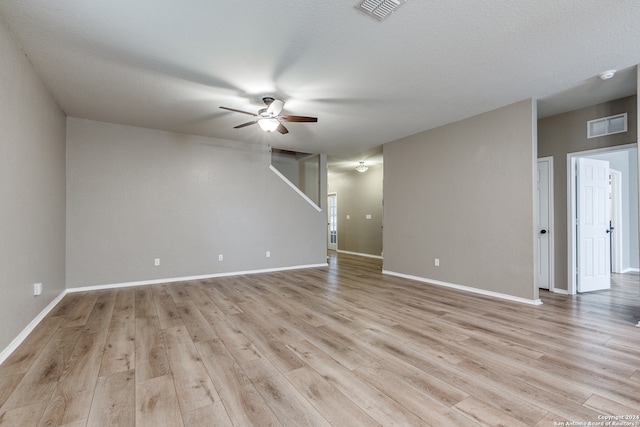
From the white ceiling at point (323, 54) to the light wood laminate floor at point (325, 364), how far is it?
273 centimetres

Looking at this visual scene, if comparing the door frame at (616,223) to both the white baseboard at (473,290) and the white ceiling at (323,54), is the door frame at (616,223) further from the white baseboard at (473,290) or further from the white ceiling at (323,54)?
the white baseboard at (473,290)

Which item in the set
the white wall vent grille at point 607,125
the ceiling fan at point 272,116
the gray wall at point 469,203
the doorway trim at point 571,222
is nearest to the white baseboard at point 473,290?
the gray wall at point 469,203

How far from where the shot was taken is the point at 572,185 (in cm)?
447

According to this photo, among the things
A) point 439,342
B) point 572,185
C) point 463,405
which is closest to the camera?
point 463,405

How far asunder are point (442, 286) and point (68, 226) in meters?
6.08

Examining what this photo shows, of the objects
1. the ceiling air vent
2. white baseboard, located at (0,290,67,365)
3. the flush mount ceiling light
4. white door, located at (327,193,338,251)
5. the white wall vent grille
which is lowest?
white baseboard, located at (0,290,67,365)

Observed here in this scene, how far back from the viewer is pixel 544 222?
15.5 ft

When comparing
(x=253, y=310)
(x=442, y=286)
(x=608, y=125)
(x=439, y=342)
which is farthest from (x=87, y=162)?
(x=608, y=125)

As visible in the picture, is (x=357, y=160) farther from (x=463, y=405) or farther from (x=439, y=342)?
(x=463, y=405)

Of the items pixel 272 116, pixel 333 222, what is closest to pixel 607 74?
pixel 272 116

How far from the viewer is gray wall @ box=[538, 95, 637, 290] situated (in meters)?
4.27

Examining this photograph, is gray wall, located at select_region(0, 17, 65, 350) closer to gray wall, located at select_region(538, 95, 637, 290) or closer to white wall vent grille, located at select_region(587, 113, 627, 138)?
gray wall, located at select_region(538, 95, 637, 290)

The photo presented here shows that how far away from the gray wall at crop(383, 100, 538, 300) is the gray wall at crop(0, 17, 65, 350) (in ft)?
17.6

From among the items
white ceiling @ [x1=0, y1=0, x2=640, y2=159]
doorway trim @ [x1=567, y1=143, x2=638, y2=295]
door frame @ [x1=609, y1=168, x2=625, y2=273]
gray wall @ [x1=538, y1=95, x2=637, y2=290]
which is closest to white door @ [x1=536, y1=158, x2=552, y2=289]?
gray wall @ [x1=538, y1=95, x2=637, y2=290]
